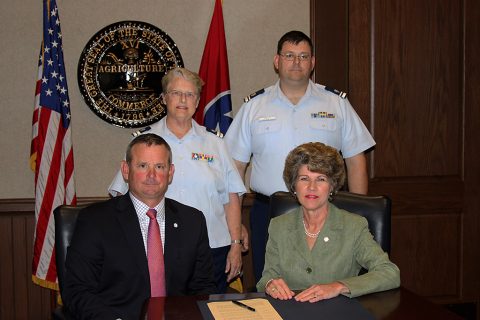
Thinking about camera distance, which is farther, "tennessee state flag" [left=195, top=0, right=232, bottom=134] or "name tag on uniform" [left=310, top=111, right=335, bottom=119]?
"tennessee state flag" [left=195, top=0, right=232, bottom=134]

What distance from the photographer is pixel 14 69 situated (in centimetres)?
391

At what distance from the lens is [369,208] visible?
89.5 inches

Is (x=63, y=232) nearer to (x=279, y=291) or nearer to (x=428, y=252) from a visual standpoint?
(x=279, y=291)

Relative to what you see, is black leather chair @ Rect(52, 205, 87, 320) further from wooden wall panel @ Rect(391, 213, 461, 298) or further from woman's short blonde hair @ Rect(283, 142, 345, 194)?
wooden wall panel @ Rect(391, 213, 461, 298)

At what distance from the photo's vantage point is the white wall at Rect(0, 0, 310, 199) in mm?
3908

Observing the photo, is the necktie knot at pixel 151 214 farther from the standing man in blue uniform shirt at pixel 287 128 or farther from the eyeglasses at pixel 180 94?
the standing man in blue uniform shirt at pixel 287 128

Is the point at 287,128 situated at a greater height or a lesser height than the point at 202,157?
greater

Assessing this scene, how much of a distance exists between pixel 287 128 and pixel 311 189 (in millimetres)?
1049

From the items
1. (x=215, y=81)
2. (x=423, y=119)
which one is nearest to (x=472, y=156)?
(x=423, y=119)

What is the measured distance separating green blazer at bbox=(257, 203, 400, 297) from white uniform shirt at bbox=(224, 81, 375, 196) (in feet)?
3.22

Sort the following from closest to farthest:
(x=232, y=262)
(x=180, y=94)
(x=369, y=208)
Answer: (x=369, y=208) → (x=180, y=94) → (x=232, y=262)

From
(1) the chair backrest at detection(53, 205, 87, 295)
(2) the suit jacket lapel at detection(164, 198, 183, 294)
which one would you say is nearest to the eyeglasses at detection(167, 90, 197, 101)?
(2) the suit jacket lapel at detection(164, 198, 183, 294)

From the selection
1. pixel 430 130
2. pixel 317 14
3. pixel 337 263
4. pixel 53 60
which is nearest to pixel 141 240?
pixel 337 263

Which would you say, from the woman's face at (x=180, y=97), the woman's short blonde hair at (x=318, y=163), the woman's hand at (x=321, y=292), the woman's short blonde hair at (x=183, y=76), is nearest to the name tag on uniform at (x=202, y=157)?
the woman's face at (x=180, y=97)
